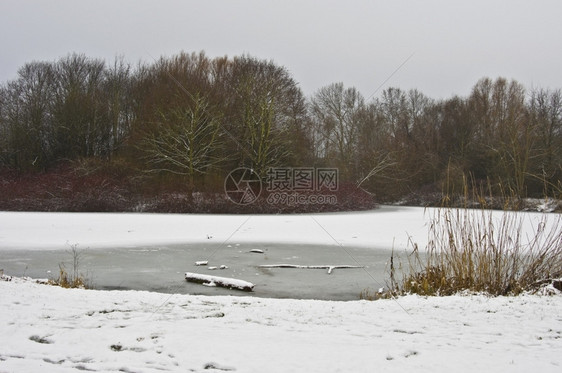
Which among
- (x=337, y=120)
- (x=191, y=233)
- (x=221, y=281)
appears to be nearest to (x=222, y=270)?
(x=221, y=281)

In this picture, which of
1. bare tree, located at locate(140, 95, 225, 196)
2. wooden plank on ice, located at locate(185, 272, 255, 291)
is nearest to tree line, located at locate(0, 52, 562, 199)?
bare tree, located at locate(140, 95, 225, 196)

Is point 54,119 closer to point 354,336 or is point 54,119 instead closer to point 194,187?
point 194,187

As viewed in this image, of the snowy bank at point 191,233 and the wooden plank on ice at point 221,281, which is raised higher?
the snowy bank at point 191,233

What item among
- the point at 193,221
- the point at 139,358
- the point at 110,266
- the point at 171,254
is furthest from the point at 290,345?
the point at 193,221

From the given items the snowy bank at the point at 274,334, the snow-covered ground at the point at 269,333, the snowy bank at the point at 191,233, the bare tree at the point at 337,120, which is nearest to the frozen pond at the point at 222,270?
the snowy bank at the point at 191,233

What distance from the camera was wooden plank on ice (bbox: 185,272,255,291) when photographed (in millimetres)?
6934

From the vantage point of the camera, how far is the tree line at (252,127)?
27562mm

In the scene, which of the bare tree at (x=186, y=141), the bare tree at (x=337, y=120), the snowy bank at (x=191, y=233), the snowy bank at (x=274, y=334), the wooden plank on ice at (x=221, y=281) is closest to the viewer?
the snowy bank at (x=274, y=334)

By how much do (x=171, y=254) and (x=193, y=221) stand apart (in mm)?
7395

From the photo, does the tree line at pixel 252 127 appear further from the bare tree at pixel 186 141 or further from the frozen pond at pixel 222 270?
the frozen pond at pixel 222 270

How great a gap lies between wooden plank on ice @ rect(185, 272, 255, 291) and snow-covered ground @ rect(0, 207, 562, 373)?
1500 millimetres

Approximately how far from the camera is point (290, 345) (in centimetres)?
338

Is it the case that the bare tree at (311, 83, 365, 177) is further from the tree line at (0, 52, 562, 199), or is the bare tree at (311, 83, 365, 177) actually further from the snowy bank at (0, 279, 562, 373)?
the snowy bank at (0, 279, 562, 373)

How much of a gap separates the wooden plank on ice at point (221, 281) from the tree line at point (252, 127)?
58.7ft
